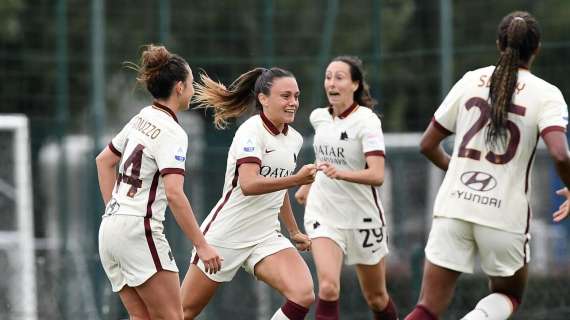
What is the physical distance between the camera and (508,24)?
22.9 feet

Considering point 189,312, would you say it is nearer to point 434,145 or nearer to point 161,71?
point 161,71

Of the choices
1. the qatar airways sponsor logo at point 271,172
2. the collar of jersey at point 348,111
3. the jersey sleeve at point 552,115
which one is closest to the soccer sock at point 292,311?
the qatar airways sponsor logo at point 271,172

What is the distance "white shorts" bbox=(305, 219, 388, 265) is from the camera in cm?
875

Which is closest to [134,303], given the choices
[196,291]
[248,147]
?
[196,291]

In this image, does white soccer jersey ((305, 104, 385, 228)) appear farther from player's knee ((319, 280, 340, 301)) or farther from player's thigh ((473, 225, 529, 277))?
player's thigh ((473, 225, 529, 277))

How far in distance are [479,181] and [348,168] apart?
6.02 feet

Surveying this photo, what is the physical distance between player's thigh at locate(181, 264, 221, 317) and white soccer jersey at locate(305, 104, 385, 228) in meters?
1.12

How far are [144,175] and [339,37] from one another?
9.46 meters

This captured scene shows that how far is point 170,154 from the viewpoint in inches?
280

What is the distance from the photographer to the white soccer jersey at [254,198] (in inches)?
312

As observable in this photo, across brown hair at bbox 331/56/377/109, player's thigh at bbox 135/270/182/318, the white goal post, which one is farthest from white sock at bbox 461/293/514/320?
the white goal post

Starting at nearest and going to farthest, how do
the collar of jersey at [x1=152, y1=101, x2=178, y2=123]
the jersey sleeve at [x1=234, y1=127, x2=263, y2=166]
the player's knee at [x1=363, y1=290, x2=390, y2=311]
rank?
the collar of jersey at [x1=152, y1=101, x2=178, y2=123] → the jersey sleeve at [x1=234, y1=127, x2=263, y2=166] → the player's knee at [x1=363, y1=290, x2=390, y2=311]

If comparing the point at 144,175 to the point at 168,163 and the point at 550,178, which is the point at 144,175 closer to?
the point at 168,163

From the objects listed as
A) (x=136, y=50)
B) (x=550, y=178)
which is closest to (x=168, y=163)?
(x=550, y=178)
